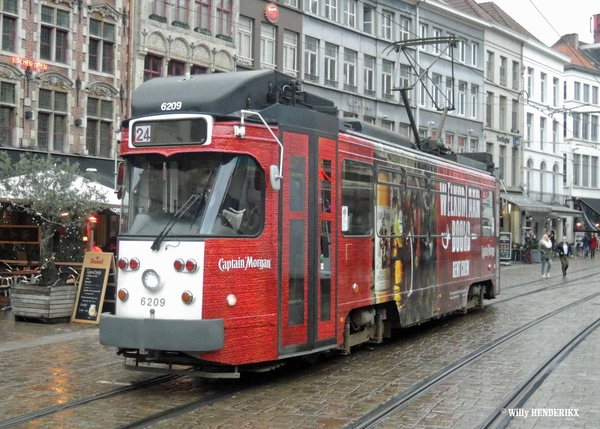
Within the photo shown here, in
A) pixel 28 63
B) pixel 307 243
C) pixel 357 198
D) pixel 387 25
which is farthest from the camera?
pixel 387 25

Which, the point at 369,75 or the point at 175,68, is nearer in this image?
the point at 175,68

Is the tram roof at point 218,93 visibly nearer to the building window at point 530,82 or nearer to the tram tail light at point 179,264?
the tram tail light at point 179,264

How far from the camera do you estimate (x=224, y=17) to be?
109ft

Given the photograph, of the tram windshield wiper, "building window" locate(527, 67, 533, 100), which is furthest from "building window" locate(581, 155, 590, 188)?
the tram windshield wiper

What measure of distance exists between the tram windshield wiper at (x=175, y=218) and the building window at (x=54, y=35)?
18524mm

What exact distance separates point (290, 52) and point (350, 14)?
563cm

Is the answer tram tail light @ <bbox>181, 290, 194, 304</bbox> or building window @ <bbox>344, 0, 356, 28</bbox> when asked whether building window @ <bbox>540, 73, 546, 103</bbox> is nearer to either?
building window @ <bbox>344, 0, 356, 28</bbox>

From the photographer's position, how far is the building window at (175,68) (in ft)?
101

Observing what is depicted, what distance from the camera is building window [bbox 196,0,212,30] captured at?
105ft

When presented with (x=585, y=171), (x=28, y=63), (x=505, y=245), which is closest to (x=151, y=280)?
(x=28, y=63)

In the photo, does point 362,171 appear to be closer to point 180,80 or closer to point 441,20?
point 180,80

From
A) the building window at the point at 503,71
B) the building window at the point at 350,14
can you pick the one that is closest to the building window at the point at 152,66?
the building window at the point at 350,14

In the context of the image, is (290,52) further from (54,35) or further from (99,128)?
(54,35)

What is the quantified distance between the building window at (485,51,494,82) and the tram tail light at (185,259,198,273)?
47.8 meters
